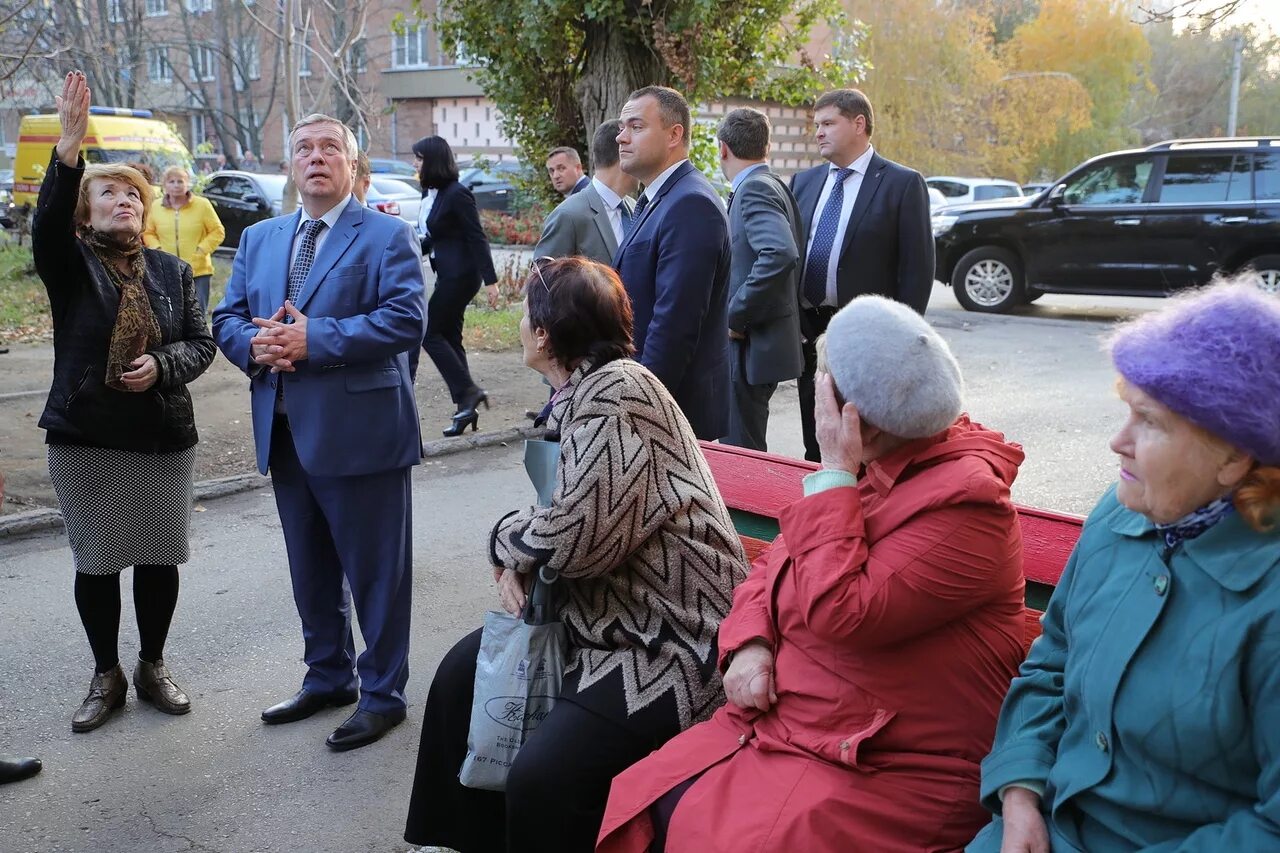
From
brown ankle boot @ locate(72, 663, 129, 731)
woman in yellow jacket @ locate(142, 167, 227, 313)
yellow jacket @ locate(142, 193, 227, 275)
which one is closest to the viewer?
brown ankle boot @ locate(72, 663, 129, 731)

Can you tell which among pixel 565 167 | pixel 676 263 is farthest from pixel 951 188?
pixel 676 263

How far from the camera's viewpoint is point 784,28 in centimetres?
1052

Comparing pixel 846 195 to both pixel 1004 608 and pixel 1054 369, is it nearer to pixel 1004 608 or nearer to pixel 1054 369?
pixel 1004 608

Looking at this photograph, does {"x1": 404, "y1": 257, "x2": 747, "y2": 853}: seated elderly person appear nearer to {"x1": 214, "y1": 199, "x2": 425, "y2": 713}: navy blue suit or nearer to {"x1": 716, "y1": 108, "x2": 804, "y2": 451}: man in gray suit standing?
{"x1": 214, "y1": 199, "x2": 425, "y2": 713}: navy blue suit

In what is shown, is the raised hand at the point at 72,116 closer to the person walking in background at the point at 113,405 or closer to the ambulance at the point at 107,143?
the person walking in background at the point at 113,405

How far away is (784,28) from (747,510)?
806cm

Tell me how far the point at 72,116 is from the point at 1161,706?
11.1 feet

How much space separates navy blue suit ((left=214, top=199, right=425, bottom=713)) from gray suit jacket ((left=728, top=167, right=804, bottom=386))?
197cm

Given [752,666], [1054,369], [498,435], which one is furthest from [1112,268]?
[752,666]

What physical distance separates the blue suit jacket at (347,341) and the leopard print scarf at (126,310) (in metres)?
0.24

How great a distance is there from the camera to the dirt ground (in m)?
7.20

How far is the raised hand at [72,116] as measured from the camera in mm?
3656

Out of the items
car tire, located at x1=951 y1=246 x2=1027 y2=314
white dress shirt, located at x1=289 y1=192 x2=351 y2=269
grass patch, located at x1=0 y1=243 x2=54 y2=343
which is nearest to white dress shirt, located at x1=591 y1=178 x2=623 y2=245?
white dress shirt, located at x1=289 y1=192 x2=351 y2=269

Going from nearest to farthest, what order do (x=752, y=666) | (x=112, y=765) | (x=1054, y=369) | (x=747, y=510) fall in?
(x=752, y=666)
(x=747, y=510)
(x=112, y=765)
(x=1054, y=369)
